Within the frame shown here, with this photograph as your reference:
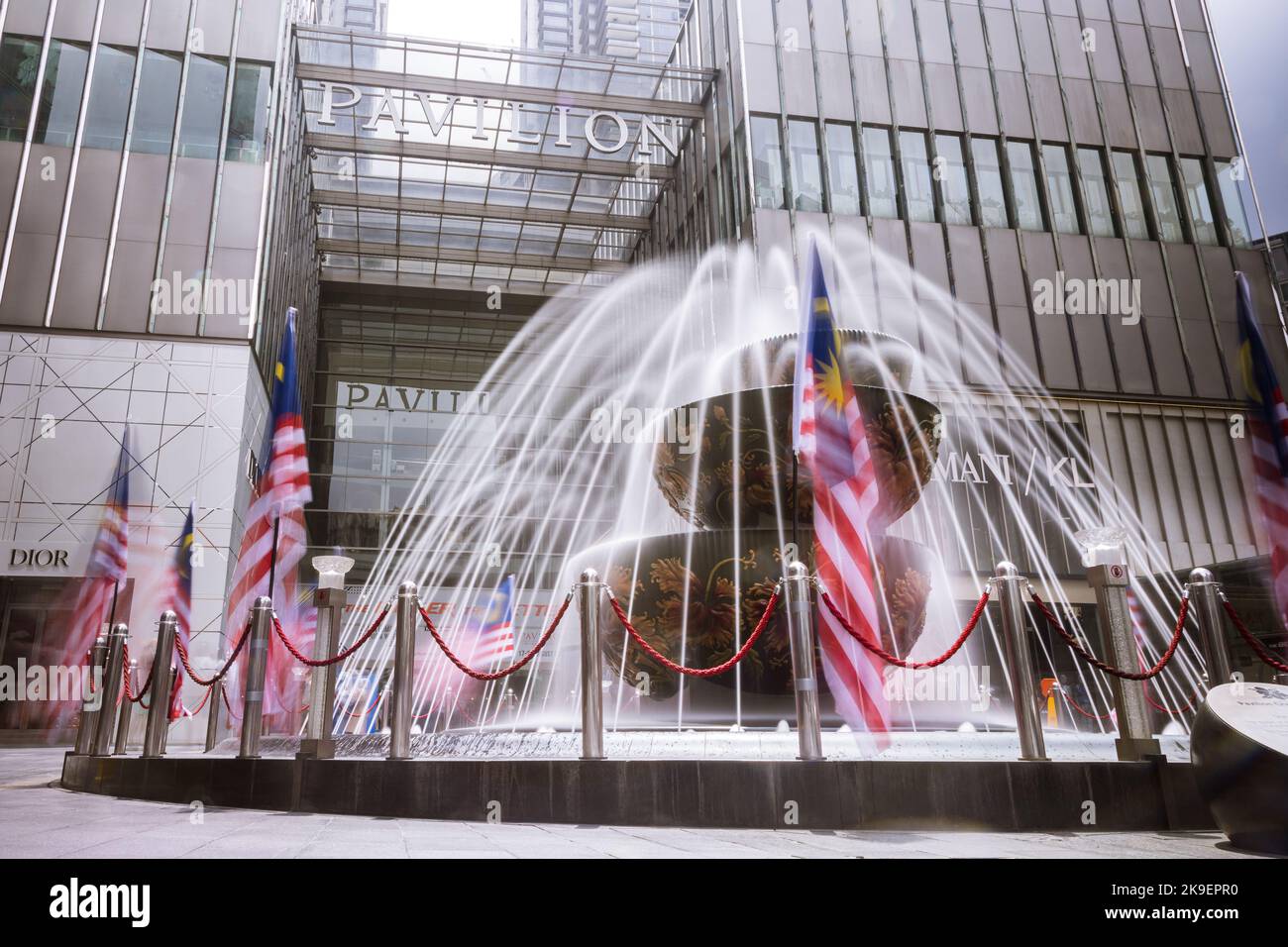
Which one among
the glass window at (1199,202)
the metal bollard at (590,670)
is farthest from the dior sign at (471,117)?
the metal bollard at (590,670)

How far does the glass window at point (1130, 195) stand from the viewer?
2527 centimetres

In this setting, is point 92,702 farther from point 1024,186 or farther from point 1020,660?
point 1024,186

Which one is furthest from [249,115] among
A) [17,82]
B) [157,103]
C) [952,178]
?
[952,178]

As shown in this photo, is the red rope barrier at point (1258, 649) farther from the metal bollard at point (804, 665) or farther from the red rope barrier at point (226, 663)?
the red rope barrier at point (226, 663)

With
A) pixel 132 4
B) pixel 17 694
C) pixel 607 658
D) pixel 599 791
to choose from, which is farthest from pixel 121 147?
pixel 599 791

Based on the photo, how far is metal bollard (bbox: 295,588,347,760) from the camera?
20.7 feet

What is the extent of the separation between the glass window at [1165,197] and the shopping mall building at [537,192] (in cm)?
9

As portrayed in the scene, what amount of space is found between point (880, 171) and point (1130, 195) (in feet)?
26.1

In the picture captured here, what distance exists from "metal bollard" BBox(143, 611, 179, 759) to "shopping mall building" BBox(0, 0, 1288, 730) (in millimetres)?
12643

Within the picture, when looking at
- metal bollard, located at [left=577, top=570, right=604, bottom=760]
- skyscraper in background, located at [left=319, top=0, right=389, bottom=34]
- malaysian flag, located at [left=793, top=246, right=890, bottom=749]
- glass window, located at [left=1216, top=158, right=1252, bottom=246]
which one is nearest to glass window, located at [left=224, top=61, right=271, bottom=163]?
malaysian flag, located at [left=793, top=246, right=890, bottom=749]
